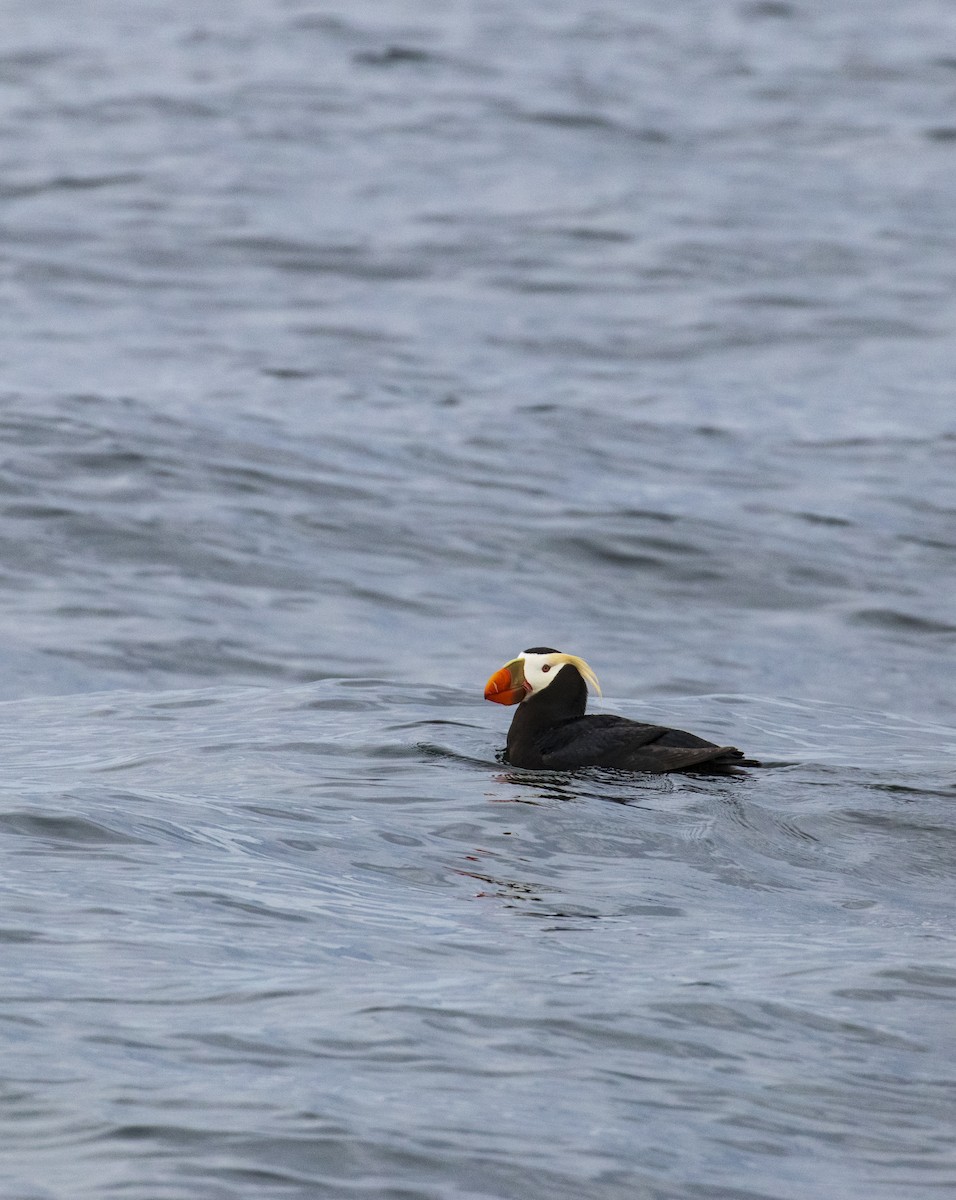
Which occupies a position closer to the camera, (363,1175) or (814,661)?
(363,1175)

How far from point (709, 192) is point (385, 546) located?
14.5m

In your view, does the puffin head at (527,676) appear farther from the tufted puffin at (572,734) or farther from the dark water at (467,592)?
the dark water at (467,592)

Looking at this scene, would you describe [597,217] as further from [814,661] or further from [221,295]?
[814,661]

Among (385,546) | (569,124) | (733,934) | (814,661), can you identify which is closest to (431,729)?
(733,934)

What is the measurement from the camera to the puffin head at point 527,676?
364 inches

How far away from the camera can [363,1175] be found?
15.1ft

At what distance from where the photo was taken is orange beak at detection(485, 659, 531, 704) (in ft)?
30.2

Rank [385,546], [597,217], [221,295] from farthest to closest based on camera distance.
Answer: [597,217], [221,295], [385,546]

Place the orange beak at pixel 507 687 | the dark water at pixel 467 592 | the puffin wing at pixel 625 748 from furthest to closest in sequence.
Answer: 1. the orange beak at pixel 507 687
2. the puffin wing at pixel 625 748
3. the dark water at pixel 467 592

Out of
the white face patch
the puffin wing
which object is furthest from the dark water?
the white face patch

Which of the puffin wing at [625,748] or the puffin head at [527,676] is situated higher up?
the puffin head at [527,676]

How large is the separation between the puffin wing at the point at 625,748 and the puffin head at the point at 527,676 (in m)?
0.24

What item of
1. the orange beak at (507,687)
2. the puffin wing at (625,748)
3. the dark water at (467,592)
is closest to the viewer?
the dark water at (467,592)

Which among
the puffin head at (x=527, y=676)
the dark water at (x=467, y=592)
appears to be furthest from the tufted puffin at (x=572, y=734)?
the dark water at (x=467, y=592)
